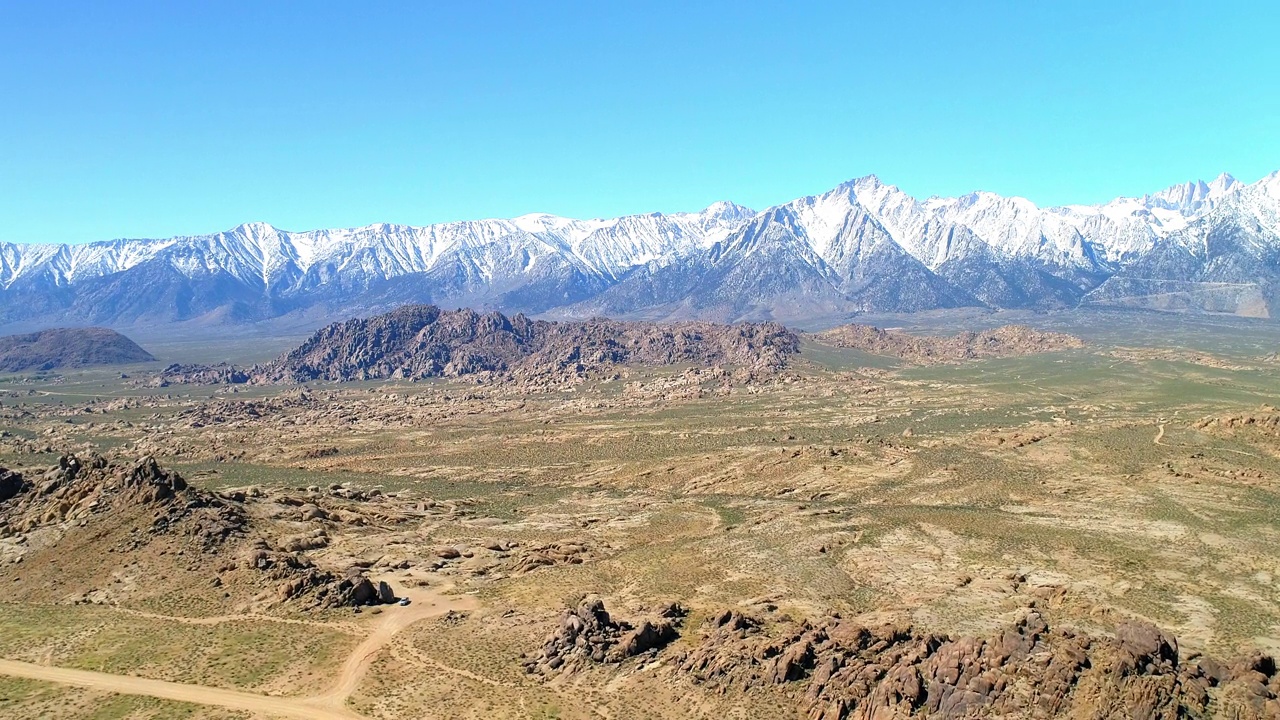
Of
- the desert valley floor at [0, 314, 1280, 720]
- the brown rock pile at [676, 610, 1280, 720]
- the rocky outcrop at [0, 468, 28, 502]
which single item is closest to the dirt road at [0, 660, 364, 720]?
the desert valley floor at [0, 314, 1280, 720]

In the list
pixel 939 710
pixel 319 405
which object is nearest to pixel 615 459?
pixel 939 710

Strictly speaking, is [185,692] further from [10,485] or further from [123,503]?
[10,485]

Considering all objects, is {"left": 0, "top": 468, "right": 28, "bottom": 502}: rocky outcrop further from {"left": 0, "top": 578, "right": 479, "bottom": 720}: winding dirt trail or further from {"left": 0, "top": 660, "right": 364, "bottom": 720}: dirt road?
{"left": 0, "top": 660, "right": 364, "bottom": 720}: dirt road

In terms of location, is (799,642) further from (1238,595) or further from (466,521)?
(466,521)

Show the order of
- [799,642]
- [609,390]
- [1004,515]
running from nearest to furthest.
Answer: [799,642] < [1004,515] < [609,390]

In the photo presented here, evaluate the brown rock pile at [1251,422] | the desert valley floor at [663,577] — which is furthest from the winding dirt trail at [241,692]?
the brown rock pile at [1251,422]

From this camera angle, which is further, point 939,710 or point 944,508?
point 944,508
